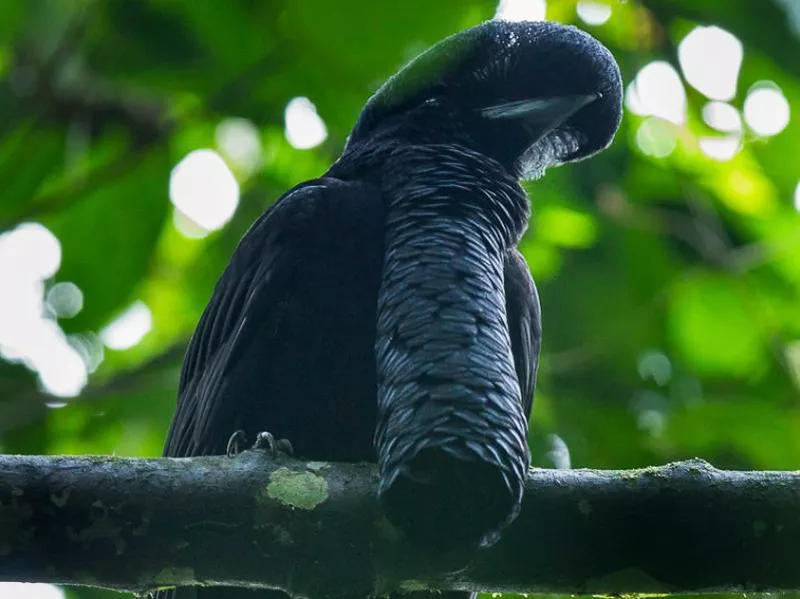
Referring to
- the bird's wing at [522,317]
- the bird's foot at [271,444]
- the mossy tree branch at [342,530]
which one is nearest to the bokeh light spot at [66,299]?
the bird's wing at [522,317]

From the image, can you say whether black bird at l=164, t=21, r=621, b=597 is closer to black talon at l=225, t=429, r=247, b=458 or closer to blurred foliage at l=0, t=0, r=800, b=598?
black talon at l=225, t=429, r=247, b=458

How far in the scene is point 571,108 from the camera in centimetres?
403

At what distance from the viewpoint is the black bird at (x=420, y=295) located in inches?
101

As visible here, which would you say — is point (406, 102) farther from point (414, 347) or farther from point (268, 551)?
point (268, 551)

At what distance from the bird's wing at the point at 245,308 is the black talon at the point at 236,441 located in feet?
0.25

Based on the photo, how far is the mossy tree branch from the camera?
8.32 feet

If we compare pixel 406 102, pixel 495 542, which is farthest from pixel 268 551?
pixel 406 102

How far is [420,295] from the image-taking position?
2.97m

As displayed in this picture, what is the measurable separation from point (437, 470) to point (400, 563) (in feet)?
0.78

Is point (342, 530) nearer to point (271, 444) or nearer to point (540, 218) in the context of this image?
point (271, 444)

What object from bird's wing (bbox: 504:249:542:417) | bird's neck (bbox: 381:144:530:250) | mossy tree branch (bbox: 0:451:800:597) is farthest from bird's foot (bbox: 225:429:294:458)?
bird's wing (bbox: 504:249:542:417)

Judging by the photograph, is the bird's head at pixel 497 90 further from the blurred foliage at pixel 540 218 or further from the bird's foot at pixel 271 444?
the bird's foot at pixel 271 444

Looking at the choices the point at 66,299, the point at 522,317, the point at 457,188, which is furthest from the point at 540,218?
the point at 457,188

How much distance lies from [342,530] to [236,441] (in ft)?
2.39
